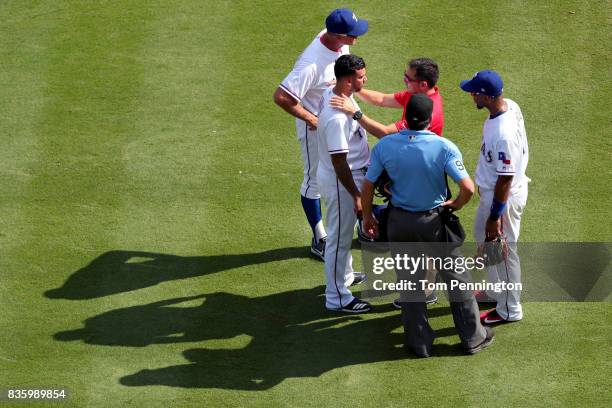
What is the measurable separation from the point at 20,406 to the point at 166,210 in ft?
8.12

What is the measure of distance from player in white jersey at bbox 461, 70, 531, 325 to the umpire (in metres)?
0.27

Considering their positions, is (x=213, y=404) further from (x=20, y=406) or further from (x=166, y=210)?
(x=166, y=210)

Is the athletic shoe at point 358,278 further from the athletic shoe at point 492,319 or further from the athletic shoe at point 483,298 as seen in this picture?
the athletic shoe at point 492,319

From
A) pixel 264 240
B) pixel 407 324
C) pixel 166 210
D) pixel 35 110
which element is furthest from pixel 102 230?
pixel 407 324

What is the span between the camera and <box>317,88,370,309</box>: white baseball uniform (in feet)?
23.6

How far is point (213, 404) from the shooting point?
6.56 meters

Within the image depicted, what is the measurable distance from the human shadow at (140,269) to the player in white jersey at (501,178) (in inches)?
65.2

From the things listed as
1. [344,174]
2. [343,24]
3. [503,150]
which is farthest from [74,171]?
[503,150]

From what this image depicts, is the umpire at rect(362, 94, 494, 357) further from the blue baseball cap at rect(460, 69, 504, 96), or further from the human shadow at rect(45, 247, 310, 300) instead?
the human shadow at rect(45, 247, 310, 300)

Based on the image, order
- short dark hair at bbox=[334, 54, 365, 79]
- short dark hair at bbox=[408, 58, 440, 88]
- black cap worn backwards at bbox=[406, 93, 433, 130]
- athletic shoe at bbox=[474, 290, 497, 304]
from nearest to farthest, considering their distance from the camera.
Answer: black cap worn backwards at bbox=[406, 93, 433, 130] → short dark hair at bbox=[334, 54, 365, 79] → short dark hair at bbox=[408, 58, 440, 88] → athletic shoe at bbox=[474, 290, 497, 304]

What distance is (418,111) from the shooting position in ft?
21.6

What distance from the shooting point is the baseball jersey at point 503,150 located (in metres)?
6.79

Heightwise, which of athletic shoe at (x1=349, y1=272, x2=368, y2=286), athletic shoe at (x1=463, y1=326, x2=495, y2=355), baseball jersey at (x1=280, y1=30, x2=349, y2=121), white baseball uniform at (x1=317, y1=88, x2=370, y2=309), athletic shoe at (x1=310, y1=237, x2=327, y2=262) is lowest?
athletic shoe at (x1=463, y1=326, x2=495, y2=355)

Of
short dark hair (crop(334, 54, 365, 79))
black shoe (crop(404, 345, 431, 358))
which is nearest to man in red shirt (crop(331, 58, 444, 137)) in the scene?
short dark hair (crop(334, 54, 365, 79))
